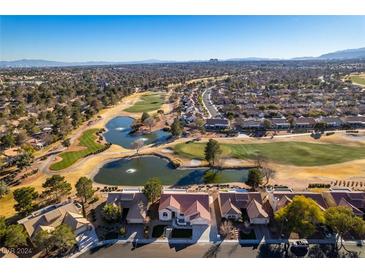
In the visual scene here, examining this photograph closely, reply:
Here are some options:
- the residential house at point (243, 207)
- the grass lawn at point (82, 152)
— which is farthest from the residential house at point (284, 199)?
the grass lawn at point (82, 152)

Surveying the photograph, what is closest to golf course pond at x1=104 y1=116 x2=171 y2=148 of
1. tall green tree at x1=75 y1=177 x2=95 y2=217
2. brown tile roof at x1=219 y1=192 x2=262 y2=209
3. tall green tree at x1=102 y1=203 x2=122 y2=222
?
tall green tree at x1=75 y1=177 x2=95 y2=217

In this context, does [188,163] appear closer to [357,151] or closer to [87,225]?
[87,225]

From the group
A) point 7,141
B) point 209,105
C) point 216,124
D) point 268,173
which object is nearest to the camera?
point 268,173

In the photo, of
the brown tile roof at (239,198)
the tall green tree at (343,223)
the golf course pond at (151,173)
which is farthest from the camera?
the golf course pond at (151,173)

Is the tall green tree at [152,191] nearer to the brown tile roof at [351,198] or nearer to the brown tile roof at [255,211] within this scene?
the brown tile roof at [255,211]

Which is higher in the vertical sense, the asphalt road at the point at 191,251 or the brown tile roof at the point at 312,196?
the brown tile roof at the point at 312,196

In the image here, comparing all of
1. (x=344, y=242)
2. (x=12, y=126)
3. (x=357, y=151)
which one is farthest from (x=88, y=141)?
(x=357, y=151)

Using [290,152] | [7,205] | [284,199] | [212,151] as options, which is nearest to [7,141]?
[7,205]

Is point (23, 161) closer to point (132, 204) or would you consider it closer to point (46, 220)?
point (46, 220)
